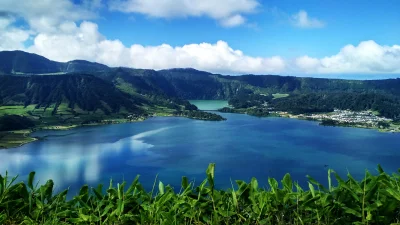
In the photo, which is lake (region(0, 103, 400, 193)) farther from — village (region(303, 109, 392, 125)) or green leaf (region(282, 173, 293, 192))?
green leaf (region(282, 173, 293, 192))

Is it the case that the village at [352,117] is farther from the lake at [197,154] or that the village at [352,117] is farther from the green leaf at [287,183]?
the green leaf at [287,183]

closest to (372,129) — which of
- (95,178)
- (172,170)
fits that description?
(172,170)

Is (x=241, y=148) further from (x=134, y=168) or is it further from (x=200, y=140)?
(x=134, y=168)

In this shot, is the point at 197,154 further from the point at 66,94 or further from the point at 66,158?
the point at 66,94

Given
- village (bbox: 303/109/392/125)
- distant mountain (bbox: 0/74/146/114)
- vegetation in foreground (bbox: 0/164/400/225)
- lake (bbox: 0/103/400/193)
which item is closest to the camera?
vegetation in foreground (bbox: 0/164/400/225)

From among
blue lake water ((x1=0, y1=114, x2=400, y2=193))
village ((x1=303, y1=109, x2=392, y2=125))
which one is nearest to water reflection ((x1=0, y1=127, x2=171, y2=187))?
blue lake water ((x1=0, y1=114, x2=400, y2=193))

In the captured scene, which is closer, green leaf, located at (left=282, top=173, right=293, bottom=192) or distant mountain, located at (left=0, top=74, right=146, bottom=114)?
green leaf, located at (left=282, top=173, right=293, bottom=192)

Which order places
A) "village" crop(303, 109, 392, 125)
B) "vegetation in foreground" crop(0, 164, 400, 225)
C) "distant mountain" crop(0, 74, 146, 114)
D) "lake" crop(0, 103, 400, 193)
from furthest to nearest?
"distant mountain" crop(0, 74, 146, 114)
"village" crop(303, 109, 392, 125)
"lake" crop(0, 103, 400, 193)
"vegetation in foreground" crop(0, 164, 400, 225)

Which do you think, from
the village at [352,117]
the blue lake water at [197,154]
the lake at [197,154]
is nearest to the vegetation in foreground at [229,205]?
the blue lake water at [197,154]
